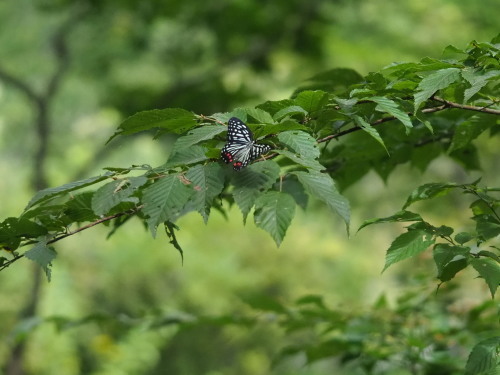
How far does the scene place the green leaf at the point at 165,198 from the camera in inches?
40.7

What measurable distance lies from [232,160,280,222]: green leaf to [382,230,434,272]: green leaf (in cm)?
26

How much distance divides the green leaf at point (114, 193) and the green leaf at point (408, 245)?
441 mm

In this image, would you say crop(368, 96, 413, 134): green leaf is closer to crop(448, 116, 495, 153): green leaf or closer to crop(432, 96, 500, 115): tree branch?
crop(432, 96, 500, 115): tree branch

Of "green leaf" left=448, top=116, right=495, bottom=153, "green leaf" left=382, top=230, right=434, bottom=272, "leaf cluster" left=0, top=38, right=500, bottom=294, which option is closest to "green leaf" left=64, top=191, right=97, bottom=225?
"leaf cluster" left=0, top=38, right=500, bottom=294

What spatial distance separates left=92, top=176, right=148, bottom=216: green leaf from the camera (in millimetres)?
1063

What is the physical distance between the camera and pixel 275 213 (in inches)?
41.5

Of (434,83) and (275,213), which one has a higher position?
(434,83)

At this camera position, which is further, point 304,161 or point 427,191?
point 427,191

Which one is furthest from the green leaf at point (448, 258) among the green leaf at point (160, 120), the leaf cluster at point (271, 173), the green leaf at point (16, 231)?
the green leaf at point (16, 231)

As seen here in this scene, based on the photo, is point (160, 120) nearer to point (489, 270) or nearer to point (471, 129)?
point (489, 270)

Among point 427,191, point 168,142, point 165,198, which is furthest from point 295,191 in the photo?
point 168,142

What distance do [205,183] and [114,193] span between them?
15 cm

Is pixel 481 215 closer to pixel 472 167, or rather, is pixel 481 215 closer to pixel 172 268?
pixel 472 167

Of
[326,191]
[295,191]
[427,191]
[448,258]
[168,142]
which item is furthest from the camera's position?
[168,142]
